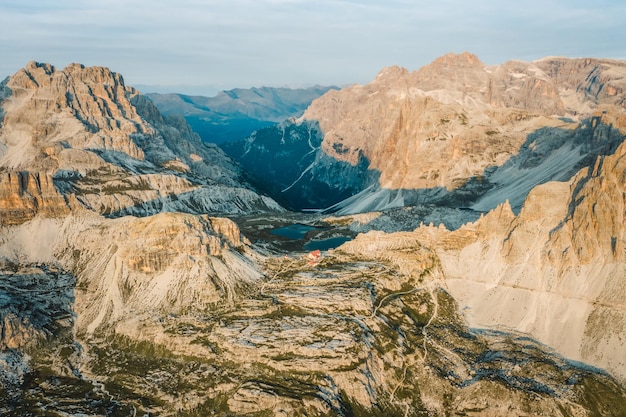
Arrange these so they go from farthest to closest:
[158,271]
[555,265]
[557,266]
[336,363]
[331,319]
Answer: [158,271]
[555,265]
[557,266]
[331,319]
[336,363]

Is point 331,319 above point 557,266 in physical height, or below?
below

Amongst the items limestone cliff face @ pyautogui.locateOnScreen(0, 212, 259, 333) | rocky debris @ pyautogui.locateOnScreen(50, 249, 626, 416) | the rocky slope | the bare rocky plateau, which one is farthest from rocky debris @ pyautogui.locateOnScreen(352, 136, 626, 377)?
limestone cliff face @ pyautogui.locateOnScreen(0, 212, 259, 333)

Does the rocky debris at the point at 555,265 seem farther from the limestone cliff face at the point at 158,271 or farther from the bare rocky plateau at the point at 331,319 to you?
the limestone cliff face at the point at 158,271

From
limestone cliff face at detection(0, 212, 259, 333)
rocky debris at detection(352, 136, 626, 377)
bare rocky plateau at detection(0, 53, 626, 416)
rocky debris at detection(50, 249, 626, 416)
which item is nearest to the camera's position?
rocky debris at detection(50, 249, 626, 416)

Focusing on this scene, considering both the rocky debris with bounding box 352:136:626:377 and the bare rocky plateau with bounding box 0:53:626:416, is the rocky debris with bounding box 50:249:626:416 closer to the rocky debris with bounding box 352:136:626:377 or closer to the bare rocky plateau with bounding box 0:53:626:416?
the bare rocky plateau with bounding box 0:53:626:416

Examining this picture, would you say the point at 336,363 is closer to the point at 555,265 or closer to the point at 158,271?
the point at 158,271

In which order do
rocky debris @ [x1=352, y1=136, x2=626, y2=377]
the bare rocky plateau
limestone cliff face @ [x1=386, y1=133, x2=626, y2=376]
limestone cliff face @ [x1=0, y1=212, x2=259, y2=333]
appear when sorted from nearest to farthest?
the bare rocky plateau → limestone cliff face @ [x1=386, y1=133, x2=626, y2=376] → rocky debris @ [x1=352, y1=136, x2=626, y2=377] → limestone cliff face @ [x1=0, y1=212, x2=259, y2=333]

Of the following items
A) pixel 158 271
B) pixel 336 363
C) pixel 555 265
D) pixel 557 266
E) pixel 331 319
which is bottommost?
pixel 336 363

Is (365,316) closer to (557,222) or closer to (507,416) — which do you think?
(507,416)

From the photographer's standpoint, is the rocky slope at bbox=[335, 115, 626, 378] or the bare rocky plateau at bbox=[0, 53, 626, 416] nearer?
the bare rocky plateau at bbox=[0, 53, 626, 416]

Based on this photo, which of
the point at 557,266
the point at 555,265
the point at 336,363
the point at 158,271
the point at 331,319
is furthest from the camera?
the point at 158,271

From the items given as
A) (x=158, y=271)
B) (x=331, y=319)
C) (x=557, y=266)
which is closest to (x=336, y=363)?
(x=331, y=319)

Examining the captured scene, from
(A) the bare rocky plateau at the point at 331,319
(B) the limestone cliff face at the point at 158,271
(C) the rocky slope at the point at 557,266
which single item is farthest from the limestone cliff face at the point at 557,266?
(B) the limestone cliff face at the point at 158,271
